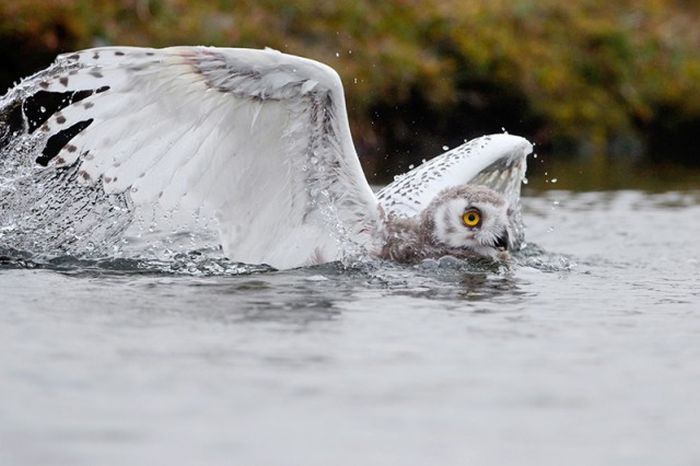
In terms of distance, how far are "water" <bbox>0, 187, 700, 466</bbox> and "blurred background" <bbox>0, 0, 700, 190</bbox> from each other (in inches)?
236

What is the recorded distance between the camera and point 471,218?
7.37 meters

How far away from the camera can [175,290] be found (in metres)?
6.18

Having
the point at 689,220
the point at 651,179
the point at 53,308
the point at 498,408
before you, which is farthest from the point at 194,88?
the point at 651,179

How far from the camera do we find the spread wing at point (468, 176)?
7.95m

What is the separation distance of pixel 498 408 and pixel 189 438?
38.8 inches

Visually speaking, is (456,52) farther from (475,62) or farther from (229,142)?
(229,142)

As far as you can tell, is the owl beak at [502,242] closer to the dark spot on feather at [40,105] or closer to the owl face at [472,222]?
the owl face at [472,222]

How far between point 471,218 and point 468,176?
0.94 meters

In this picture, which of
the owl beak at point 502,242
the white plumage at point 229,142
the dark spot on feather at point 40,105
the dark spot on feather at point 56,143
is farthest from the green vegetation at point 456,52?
the white plumage at point 229,142

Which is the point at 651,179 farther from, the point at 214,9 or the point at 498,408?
the point at 498,408

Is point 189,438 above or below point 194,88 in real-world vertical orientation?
below

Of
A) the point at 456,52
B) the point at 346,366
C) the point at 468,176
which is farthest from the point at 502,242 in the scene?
the point at 456,52

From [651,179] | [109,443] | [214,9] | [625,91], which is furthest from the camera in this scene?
[625,91]

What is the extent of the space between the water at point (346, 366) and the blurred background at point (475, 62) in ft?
19.6
